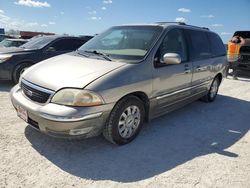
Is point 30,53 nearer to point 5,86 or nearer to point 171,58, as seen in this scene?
point 5,86

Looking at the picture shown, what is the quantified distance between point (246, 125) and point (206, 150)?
174cm

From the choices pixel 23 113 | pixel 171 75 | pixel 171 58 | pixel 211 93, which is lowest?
pixel 211 93

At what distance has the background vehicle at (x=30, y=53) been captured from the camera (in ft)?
22.8

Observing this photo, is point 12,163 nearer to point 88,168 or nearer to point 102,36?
point 88,168

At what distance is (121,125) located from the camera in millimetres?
3639

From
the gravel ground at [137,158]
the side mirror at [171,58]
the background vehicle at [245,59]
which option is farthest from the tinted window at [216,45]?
the background vehicle at [245,59]

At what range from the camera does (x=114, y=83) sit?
10.8 ft

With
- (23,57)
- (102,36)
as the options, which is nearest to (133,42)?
(102,36)

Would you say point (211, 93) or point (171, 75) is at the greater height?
point (171, 75)

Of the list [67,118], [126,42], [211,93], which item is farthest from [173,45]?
[211,93]

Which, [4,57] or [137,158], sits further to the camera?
[4,57]

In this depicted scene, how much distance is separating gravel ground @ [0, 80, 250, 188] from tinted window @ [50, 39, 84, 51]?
141 inches

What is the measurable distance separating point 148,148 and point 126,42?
1798mm

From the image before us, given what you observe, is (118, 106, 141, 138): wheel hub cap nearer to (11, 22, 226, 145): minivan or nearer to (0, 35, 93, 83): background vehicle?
(11, 22, 226, 145): minivan
